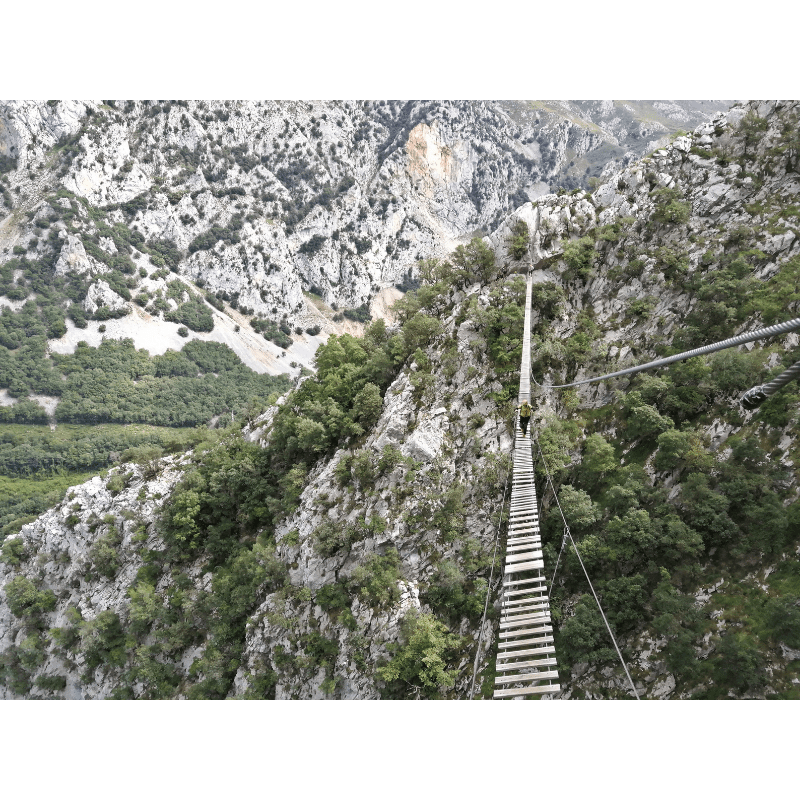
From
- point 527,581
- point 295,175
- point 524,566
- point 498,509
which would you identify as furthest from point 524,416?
point 295,175

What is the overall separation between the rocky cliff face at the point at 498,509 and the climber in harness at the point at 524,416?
141 cm

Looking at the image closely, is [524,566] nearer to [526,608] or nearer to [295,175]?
[526,608]

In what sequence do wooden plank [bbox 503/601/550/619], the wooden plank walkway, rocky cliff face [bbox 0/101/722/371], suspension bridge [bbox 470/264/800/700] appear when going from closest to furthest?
suspension bridge [bbox 470/264/800/700] → wooden plank [bbox 503/601/550/619] → the wooden plank walkway → rocky cliff face [bbox 0/101/722/371]

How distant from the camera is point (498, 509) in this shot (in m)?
19.0

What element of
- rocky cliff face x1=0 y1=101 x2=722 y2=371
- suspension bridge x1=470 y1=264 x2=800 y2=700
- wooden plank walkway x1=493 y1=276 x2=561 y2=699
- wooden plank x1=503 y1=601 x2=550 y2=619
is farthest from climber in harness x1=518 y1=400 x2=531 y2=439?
rocky cliff face x1=0 y1=101 x2=722 y2=371

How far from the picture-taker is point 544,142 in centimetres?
15212

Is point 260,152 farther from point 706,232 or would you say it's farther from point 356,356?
point 706,232

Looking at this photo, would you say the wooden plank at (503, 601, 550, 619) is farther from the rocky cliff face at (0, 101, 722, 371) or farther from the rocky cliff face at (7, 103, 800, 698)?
the rocky cliff face at (0, 101, 722, 371)

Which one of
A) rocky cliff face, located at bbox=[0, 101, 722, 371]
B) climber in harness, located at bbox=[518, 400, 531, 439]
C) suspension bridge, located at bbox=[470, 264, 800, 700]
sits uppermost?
rocky cliff face, located at bbox=[0, 101, 722, 371]

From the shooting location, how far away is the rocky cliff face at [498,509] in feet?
45.3

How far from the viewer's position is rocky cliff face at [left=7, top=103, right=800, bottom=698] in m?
13.8

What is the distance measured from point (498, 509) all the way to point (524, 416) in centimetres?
494

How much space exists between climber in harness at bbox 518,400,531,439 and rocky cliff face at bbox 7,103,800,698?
141 centimetres

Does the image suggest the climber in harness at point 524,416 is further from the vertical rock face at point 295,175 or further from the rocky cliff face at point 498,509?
the vertical rock face at point 295,175
